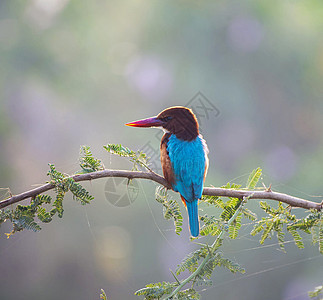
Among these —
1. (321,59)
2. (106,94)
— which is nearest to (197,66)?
(106,94)

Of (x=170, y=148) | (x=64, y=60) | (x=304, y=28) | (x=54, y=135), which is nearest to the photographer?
(x=170, y=148)

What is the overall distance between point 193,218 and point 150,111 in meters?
3.27

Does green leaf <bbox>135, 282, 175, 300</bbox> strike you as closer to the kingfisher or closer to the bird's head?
the kingfisher

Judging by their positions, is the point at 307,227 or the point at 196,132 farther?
the point at 196,132

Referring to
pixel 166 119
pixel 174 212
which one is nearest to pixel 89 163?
pixel 174 212

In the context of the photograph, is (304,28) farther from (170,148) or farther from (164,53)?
(170,148)

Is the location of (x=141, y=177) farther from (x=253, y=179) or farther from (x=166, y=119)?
(x=166, y=119)

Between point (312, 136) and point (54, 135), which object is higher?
point (54, 135)

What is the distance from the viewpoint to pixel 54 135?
14.4 ft

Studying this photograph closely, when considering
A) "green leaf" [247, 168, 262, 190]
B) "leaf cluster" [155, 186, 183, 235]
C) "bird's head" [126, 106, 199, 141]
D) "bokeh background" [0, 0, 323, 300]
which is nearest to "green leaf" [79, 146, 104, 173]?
"leaf cluster" [155, 186, 183, 235]

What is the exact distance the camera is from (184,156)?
5.67ft

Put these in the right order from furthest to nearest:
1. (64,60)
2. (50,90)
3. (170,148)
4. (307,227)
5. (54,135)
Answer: (64,60) → (50,90) → (54,135) → (170,148) → (307,227)

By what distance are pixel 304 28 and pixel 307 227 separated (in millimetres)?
4875

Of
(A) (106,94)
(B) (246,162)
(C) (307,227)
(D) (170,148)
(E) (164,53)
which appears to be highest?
(E) (164,53)
